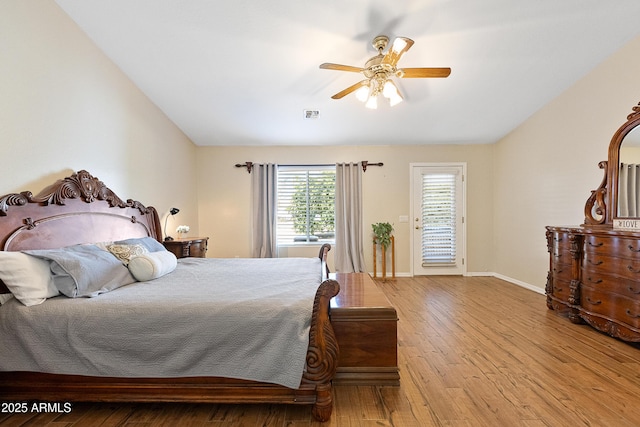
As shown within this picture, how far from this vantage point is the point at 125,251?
2369mm

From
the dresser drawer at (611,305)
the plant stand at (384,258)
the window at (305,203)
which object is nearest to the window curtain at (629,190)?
the dresser drawer at (611,305)

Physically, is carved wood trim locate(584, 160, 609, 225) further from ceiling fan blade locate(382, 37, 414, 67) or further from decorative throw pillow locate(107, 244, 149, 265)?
decorative throw pillow locate(107, 244, 149, 265)

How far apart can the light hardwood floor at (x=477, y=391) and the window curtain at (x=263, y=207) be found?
2760 millimetres

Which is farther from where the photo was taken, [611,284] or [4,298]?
[611,284]

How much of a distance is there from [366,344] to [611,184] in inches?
125

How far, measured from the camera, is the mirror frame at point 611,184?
279 cm

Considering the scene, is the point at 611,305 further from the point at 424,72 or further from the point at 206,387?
the point at 206,387

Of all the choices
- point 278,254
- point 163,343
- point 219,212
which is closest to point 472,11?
point 163,343

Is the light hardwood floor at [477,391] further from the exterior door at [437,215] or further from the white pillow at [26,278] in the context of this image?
the exterior door at [437,215]

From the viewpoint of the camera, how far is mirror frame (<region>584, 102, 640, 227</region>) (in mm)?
2789

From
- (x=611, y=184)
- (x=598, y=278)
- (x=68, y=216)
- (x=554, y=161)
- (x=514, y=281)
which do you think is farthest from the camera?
(x=514, y=281)

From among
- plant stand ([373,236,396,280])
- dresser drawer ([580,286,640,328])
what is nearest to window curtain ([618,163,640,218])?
dresser drawer ([580,286,640,328])

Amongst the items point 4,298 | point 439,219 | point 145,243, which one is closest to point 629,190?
point 439,219

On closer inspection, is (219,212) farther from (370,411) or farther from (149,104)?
Answer: (370,411)
